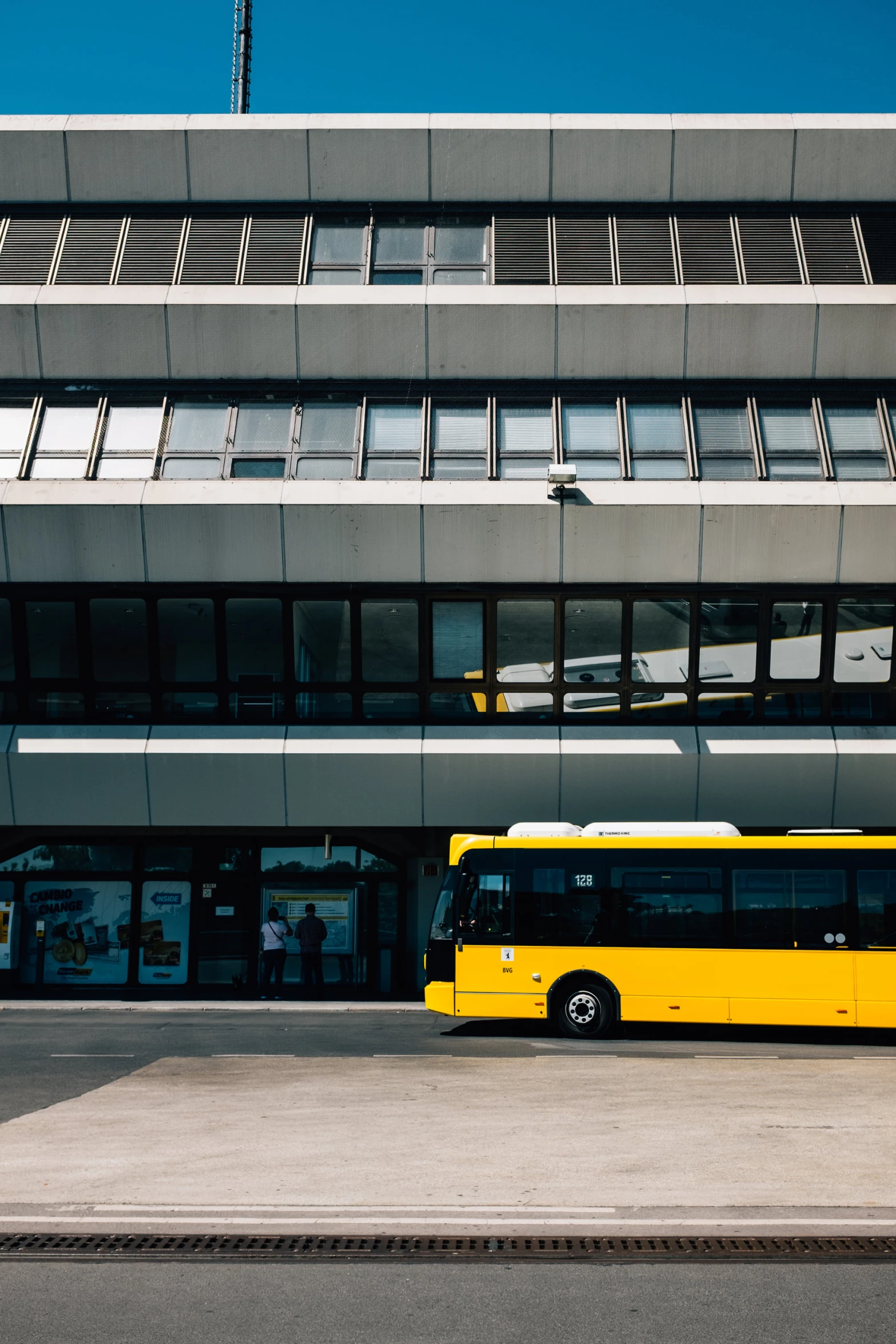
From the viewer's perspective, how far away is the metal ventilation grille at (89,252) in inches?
884

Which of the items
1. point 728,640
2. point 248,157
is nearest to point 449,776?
point 728,640

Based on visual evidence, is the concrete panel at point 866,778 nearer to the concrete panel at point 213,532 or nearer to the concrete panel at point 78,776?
the concrete panel at point 213,532

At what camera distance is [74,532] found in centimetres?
2058

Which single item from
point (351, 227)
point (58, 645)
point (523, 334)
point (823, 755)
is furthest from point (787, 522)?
point (58, 645)

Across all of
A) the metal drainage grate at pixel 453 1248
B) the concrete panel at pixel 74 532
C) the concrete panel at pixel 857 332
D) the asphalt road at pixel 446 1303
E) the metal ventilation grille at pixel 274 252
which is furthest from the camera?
the metal ventilation grille at pixel 274 252

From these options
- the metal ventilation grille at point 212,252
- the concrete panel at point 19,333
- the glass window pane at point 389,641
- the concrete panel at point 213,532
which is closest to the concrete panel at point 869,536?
the glass window pane at point 389,641

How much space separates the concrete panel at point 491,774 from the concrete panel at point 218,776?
270 centimetres

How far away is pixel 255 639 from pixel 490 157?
10193 mm

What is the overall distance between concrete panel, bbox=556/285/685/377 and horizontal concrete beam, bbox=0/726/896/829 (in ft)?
21.2

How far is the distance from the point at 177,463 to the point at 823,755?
40.7ft

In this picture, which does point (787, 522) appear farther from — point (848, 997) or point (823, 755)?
point (848, 997)

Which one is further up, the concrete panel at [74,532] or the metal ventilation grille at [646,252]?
the metal ventilation grille at [646,252]

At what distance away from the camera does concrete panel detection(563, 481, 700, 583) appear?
20375 millimetres

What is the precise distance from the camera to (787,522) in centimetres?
2030
